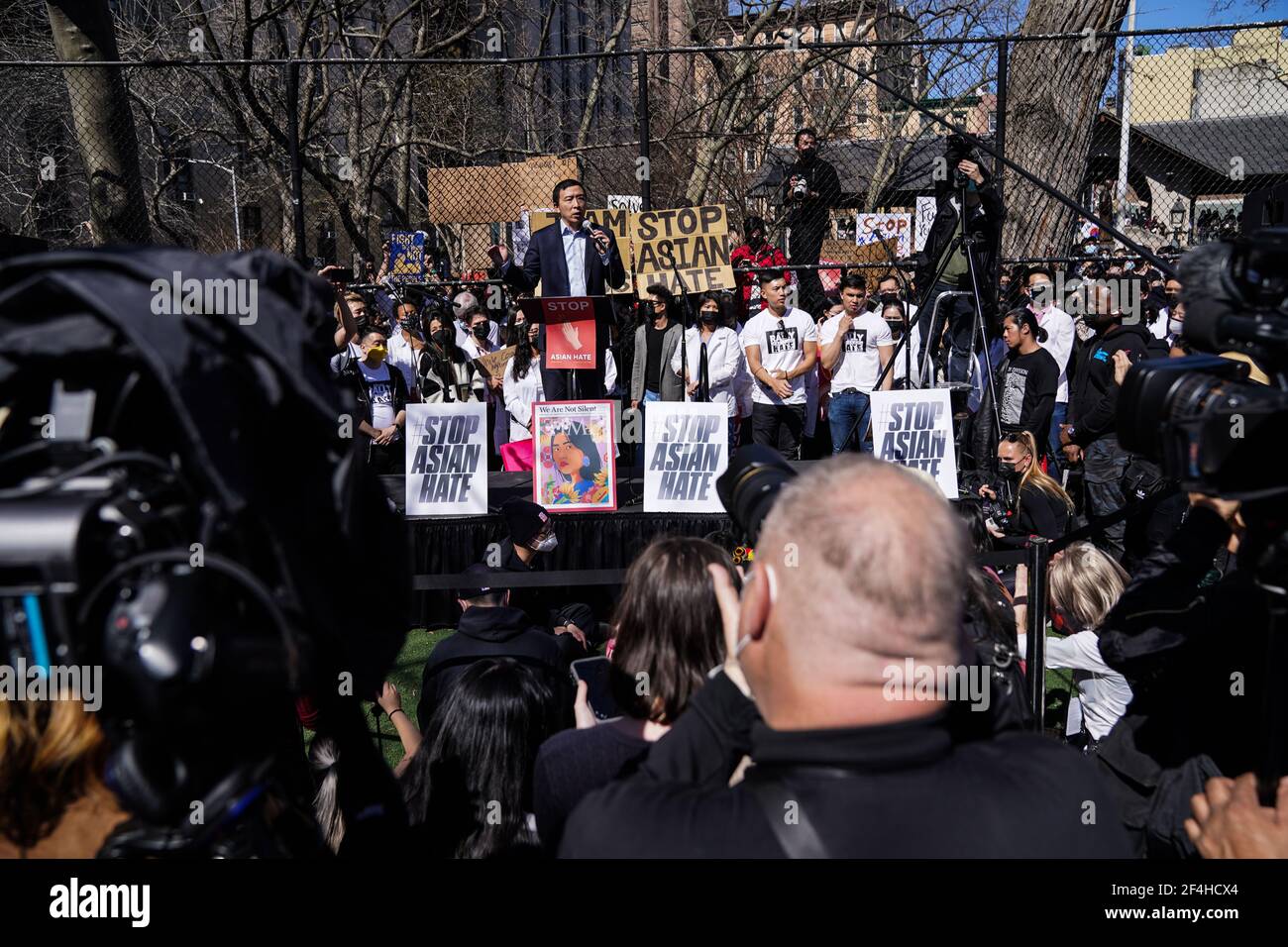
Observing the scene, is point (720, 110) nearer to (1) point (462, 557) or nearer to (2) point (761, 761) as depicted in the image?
(1) point (462, 557)

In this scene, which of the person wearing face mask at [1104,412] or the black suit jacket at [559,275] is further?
the black suit jacket at [559,275]

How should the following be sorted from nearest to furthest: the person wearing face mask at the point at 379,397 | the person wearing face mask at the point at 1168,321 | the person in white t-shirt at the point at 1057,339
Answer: the person wearing face mask at the point at 379,397
the person in white t-shirt at the point at 1057,339
the person wearing face mask at the point at 1168,321

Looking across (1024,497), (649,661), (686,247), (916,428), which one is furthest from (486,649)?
(686,247)

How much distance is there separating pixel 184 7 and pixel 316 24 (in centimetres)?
646

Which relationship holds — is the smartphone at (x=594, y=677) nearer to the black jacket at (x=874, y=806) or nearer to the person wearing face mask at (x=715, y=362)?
the black jacket at (x=874, y=806)

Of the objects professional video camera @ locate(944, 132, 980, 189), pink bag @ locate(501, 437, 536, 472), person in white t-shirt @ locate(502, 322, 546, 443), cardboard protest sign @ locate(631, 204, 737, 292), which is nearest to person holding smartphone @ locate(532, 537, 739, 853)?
professional video camera @ locate(944, 132, 980, 189)

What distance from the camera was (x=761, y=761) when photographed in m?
1.50

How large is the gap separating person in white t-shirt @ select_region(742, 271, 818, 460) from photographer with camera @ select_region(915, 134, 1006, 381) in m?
1.15

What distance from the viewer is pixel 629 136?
21.8 metres

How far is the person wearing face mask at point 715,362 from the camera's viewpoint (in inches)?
370

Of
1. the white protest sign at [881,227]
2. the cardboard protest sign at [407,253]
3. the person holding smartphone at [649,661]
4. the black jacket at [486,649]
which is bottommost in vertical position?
the black jacket at [486,649]

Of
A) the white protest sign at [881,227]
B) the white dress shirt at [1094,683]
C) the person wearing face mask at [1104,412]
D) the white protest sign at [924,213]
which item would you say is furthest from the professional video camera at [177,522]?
the white protest sign at [881,227]

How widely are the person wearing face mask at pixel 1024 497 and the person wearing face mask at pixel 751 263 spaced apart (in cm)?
306

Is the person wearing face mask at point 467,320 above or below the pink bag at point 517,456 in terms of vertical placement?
above
